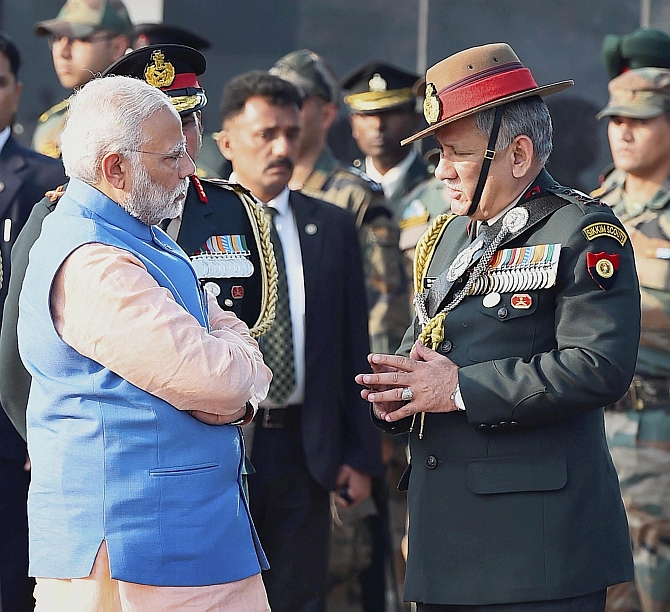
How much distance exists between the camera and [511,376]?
10.7 ft

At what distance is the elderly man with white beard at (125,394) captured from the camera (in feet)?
9.16

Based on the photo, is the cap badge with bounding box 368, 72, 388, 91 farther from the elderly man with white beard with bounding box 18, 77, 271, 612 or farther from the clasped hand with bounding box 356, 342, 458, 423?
the elderly man with white beard with bounding box 18, 77, 271, 612

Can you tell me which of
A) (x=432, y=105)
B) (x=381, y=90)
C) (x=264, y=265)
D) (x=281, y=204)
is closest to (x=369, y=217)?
(x=281, y=204)

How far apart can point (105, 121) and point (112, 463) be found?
758 mm

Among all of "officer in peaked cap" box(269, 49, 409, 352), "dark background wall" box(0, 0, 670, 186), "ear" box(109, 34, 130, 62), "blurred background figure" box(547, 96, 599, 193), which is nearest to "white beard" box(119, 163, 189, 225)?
"officer in peaked cap" box(269, 49, 409, 352)

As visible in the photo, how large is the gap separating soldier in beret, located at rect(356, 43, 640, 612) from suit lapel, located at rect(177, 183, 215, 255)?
84cm

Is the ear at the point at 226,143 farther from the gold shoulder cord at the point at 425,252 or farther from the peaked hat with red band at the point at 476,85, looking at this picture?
the peaked hat with red band at the point at 476,85

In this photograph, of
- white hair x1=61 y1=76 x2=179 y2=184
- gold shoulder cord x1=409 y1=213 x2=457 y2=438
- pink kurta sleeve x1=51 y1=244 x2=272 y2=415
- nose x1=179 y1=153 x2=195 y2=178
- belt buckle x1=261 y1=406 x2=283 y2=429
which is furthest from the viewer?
belt buckle x1=261 y1=406 x2=283 y2=429

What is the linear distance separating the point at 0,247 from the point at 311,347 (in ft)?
3.88

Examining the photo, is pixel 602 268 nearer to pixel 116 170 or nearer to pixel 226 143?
pixel 116 170

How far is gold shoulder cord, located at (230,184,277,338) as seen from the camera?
404cm

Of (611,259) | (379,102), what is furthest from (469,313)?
(379,102)

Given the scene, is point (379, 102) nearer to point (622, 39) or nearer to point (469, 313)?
point (622, 39)

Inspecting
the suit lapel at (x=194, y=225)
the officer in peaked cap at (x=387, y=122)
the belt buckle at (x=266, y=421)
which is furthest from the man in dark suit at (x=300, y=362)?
the officer in peaked cap at (x=387, y=122)
